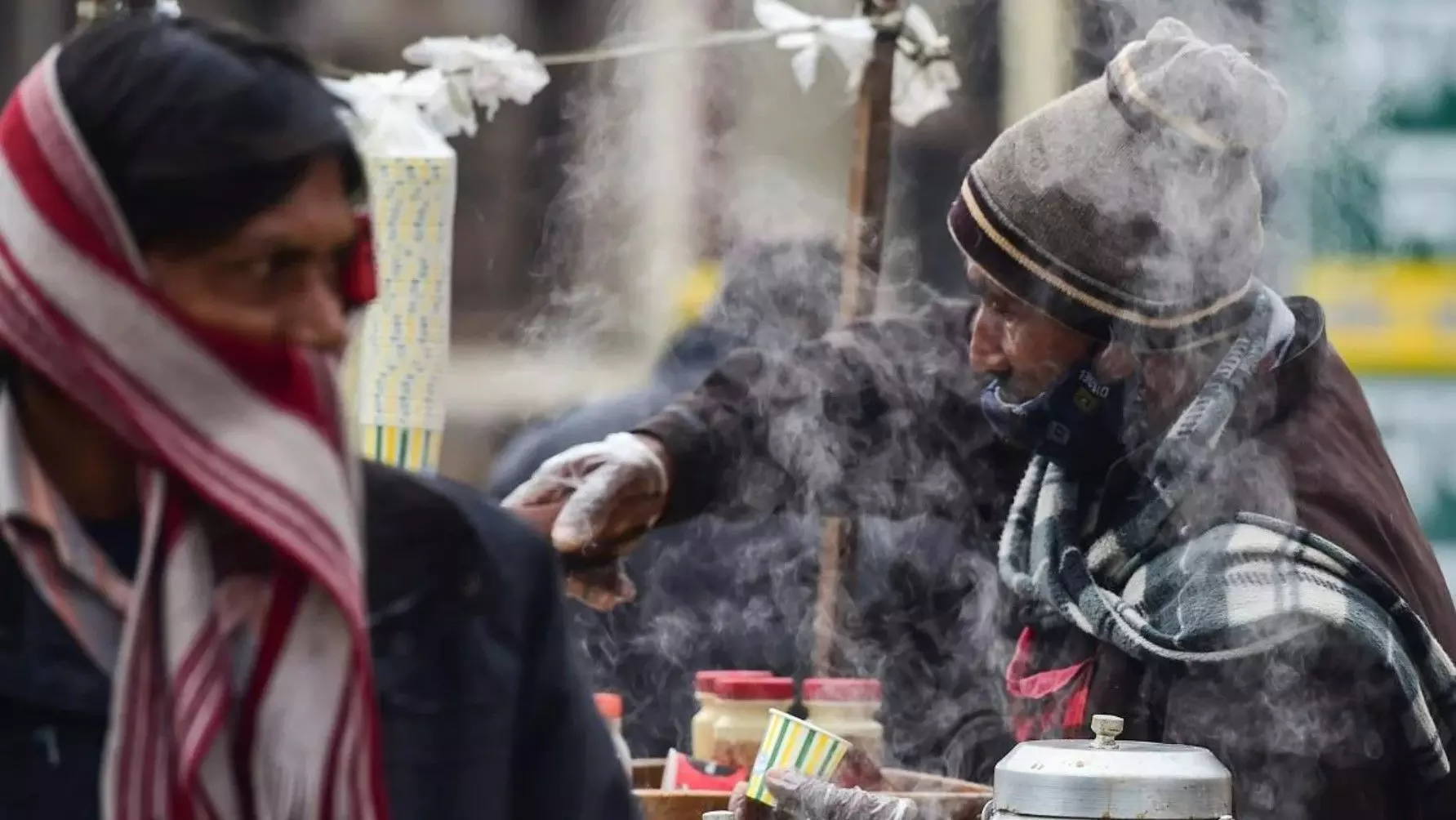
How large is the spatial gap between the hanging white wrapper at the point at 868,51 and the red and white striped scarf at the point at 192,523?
263 cm

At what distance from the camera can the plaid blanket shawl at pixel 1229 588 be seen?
10.3ft

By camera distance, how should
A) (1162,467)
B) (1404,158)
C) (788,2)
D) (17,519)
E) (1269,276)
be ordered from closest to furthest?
1. (17,519)
2. (1162,467)
3. (1269,276)
4. (1404,158)
5. (788,2)

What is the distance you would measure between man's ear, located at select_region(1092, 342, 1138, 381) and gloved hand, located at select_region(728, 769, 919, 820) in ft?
2.68

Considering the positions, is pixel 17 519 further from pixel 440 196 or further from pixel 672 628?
pixel 672 628

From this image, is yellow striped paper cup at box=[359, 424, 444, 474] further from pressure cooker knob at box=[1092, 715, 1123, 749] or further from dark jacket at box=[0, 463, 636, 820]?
dark jacket at box=[0, 463, 636, 820]

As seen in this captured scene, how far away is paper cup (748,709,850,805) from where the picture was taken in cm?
312

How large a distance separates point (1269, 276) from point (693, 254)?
11.0 ft

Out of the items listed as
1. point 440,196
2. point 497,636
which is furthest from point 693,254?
point 497,636

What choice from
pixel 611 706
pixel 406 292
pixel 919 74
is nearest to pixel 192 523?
pixel 611 706

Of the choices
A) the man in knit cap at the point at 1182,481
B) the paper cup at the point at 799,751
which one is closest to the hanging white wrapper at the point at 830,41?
the man in knit cap at the point at 1182,481

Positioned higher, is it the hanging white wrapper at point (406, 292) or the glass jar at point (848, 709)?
the hanging white wrapper at point (406, 292)

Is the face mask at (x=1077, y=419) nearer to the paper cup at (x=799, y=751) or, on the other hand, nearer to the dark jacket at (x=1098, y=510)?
the dark jacket at (x=1098, y=510)

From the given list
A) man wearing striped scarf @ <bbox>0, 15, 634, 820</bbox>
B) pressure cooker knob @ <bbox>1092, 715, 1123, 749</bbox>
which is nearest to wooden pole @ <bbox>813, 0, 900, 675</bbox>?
pressure cooker knob @ <bbox>1092, 715, 1123, 749</bbox>

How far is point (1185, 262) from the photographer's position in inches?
135
